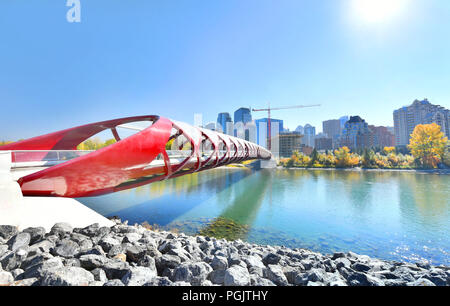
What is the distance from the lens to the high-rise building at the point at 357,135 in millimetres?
73625

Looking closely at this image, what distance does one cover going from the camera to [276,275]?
98.3 inches

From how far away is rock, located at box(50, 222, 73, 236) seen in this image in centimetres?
300

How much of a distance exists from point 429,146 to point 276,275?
151 ft

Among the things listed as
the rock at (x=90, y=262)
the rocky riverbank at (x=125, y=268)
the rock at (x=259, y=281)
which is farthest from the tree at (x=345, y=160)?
the rock at (x=90, y=262)

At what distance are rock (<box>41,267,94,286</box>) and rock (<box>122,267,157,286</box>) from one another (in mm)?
332

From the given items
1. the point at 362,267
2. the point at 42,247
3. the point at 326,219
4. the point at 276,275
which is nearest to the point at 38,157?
the point at 42,247

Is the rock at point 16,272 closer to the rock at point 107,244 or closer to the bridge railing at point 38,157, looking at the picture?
the rock at point 107,244

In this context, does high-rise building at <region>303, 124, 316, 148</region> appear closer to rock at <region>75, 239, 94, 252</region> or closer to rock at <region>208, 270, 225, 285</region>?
rock at <region>208, 270, 225, 285</region>

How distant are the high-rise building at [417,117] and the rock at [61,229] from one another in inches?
2972

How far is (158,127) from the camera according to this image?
5.03m

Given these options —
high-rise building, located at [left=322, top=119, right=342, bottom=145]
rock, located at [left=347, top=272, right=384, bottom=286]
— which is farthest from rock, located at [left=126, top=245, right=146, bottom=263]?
high-rise building, located at [left=322, top=119, right=342, bottom=145]

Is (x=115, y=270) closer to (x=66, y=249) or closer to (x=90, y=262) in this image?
(x=90, y=262)
